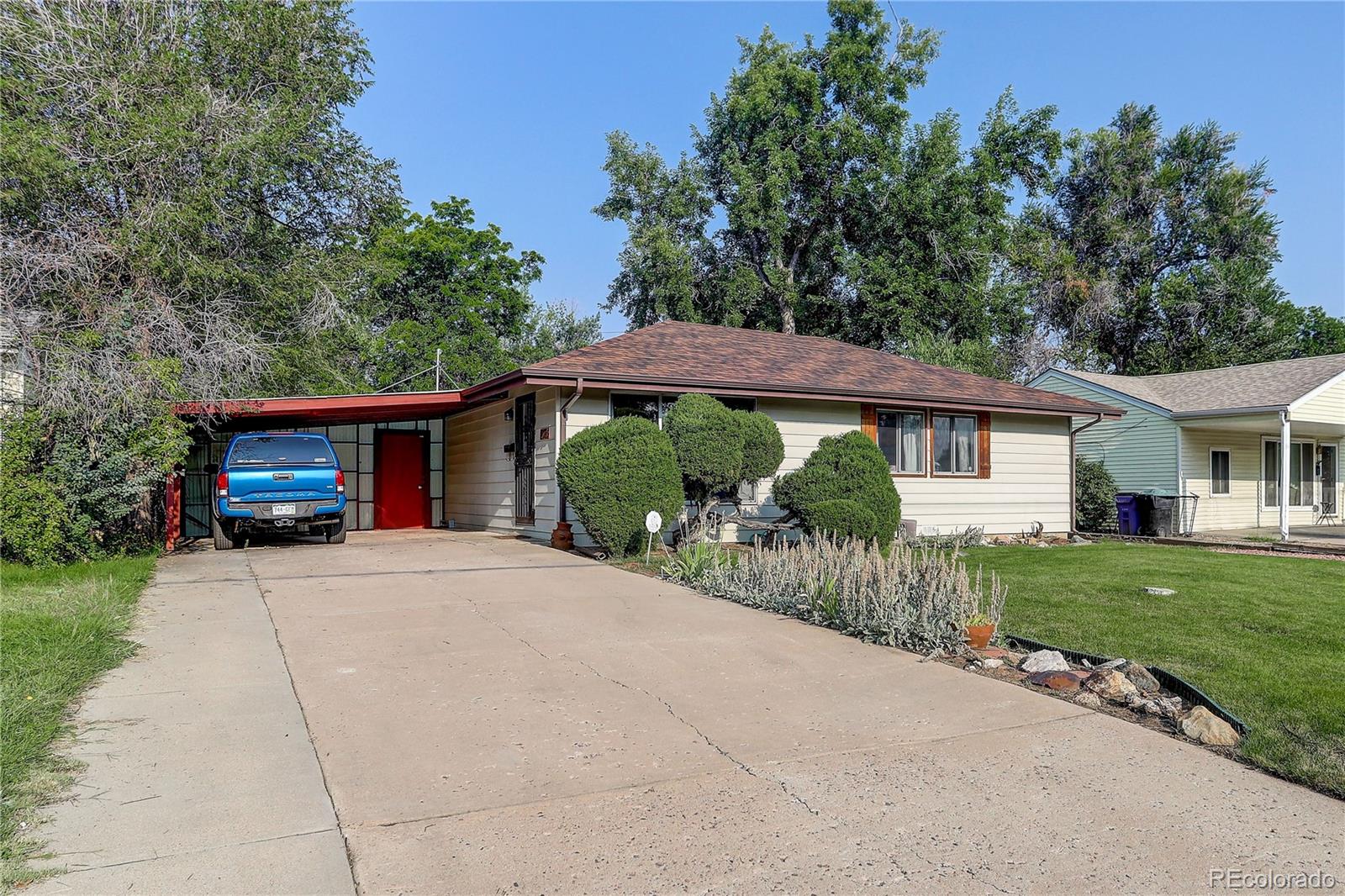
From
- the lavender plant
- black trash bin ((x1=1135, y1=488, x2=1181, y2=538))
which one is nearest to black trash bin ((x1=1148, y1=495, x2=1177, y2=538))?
black trash bin ((x1=1135, y1=488, x2=1181, y2=538))

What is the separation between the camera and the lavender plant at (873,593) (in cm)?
638

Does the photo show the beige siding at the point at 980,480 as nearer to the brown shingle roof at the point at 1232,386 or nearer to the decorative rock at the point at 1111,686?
the brown shingle roof at the point at 1232,386

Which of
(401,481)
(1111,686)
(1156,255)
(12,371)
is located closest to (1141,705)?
(1111,686)

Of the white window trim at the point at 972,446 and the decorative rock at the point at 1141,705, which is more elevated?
the white window trim at the point at 972,446

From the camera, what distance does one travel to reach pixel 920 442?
1569 centimetres

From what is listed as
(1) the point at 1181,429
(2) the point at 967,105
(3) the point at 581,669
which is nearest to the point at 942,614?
(3) the point at 581,669

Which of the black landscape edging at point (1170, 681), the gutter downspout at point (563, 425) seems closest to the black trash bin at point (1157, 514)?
the gutter downspout at point (563, 425)

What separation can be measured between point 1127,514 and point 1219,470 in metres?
4.55

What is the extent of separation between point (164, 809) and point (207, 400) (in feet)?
35.6

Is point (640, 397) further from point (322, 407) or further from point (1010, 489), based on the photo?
point (1010, 489)

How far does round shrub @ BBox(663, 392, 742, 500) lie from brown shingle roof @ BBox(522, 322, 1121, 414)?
4.10 ft

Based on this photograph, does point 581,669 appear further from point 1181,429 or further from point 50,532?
point 1181,429

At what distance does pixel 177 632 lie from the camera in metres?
6.61

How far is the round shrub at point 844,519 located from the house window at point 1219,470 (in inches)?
585
